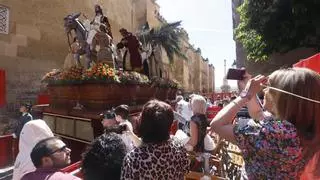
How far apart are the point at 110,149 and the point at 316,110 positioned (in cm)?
125

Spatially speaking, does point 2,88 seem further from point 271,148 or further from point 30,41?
point 271,148

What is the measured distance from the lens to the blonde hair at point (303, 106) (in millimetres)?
1665

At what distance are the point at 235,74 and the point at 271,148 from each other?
2.85 feet

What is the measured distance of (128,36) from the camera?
9781 millimetres

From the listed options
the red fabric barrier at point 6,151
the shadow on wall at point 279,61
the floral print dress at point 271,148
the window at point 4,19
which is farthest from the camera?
the shadow on wall at point 279,61

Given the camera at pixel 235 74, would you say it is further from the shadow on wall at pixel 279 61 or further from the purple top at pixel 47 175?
the shadow on wall at pixel 279 61

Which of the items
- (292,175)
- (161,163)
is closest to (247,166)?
(292,175)

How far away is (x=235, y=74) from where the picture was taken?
2422mm

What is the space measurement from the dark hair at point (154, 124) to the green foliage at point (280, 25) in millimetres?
12145

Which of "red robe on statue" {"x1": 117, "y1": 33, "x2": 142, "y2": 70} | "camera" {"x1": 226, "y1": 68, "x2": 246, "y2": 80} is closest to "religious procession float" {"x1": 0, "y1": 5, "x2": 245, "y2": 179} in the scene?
"red robe on statue" {"x1": 117, "y1": 33, "x2": 142, "y2": 70}

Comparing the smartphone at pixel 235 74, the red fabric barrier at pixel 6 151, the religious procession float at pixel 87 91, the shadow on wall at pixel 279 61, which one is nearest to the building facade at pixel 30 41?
the religious procession float at pixel 87 91

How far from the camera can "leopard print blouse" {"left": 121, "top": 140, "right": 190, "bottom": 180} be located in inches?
80.4

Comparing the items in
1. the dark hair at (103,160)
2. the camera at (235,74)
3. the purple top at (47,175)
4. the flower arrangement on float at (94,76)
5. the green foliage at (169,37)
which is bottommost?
the purple top at (47,175)

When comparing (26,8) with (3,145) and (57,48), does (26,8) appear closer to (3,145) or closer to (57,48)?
(57,48)
